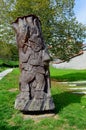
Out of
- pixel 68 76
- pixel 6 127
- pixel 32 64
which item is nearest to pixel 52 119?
pixel 6 127

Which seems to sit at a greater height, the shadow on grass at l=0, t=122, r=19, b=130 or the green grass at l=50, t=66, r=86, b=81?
the shadow on grass at l=0, t=122, r=19, b=130

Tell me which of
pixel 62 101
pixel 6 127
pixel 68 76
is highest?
pixel 62 101

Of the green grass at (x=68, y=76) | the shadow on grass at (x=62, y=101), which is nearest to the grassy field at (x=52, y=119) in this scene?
the shadow on grass at (x=62, y=101)

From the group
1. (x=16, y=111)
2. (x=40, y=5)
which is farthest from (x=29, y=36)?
(x=40, y=5)

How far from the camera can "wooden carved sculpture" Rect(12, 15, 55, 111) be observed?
7109 millimetres

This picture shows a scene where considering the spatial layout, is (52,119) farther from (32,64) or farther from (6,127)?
(32,64)

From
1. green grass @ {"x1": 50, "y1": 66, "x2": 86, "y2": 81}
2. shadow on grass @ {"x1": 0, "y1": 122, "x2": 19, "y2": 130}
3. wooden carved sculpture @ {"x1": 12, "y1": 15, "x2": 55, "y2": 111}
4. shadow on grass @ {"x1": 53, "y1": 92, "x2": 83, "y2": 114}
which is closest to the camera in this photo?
shadow on grass @ {"x1": 0, "y1": 122, "x2": 19, "y2": 130}

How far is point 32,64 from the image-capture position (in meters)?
7.25

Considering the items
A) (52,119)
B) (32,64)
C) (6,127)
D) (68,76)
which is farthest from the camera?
(68,76)

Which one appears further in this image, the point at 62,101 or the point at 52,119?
the point at 62,101

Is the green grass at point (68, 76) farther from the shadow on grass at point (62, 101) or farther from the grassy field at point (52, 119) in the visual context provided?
the grassy field at point (52, 119)

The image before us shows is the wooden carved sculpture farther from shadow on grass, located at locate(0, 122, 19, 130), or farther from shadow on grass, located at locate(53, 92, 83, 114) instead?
shadow on grass, located at locate(53, 92, 83, 114)

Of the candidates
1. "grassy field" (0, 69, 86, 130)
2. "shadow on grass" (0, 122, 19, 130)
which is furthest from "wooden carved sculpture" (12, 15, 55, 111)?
"shadow on grass" (0, 122, 19, 130)

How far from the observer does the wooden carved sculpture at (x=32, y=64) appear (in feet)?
23.3
